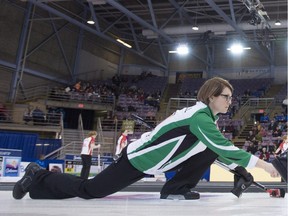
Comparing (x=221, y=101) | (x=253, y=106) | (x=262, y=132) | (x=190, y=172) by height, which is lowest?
(x=190, y=172)

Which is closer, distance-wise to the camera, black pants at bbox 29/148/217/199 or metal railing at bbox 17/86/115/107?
black pants at bbox 29/148/217/199

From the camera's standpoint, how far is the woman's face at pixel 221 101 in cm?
272

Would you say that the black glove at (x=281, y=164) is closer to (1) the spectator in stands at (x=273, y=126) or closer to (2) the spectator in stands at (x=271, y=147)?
(2) the spectator in stands at (x=271, y=147)

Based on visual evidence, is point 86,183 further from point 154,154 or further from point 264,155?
point 264,155

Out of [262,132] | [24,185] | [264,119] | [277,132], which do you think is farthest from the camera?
[264,119]

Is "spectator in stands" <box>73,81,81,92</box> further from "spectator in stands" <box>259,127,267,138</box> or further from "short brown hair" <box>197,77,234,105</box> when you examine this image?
"short brown hair" <box>197,77,234,105</box>

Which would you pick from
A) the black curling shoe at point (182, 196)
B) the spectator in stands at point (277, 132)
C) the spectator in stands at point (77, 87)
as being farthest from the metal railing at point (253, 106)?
the black curling shoe at point (182, 196)

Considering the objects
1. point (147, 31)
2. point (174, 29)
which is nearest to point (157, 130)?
point (174, 29)

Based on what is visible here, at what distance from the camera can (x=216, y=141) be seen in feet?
8.22

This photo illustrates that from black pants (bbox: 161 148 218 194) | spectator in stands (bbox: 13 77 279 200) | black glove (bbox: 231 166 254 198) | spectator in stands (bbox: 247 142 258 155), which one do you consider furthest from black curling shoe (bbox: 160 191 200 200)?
spectator in stands (bbox: 247 142 258 155)

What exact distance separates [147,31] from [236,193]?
21.6 meters

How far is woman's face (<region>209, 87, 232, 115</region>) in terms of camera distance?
272 centimetres

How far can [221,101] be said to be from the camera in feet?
8.96

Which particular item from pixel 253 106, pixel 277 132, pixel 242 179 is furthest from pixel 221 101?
pixel 253 106
